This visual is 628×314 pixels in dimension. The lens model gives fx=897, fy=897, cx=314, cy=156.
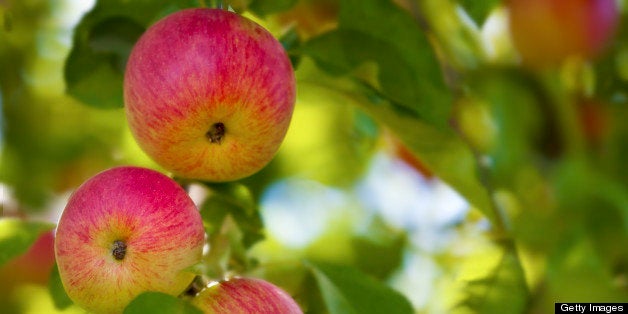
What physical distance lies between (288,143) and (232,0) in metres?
0.70

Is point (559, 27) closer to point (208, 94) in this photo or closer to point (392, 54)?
point (392, 54)

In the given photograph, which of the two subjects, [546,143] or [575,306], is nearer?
[575,306]

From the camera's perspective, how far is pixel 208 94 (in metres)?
1.01

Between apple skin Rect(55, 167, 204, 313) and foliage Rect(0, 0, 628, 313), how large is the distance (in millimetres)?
39

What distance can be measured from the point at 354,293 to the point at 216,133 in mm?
311

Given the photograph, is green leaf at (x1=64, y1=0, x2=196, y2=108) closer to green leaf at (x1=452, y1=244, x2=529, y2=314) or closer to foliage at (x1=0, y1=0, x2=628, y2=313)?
foliage at (x1=0, y1=0, x2=628, y2=313)

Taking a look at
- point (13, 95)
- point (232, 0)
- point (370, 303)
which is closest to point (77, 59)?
point (232, 0)

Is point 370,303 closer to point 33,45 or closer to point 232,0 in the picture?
point 232,0

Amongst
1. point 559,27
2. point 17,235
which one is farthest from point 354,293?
point 559,27

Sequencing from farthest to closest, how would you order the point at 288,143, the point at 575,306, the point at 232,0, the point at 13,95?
1. the point at 13,95
2. the point at 288,143
3. the point at 575,306
4. the point at 232,0

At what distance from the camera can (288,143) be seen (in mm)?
1846

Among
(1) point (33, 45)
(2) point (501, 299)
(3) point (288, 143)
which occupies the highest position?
(1) point (33, 45)

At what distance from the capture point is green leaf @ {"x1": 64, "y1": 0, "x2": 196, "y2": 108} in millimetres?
1282

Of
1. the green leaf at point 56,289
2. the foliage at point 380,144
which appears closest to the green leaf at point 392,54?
the foliage at point 380,144
